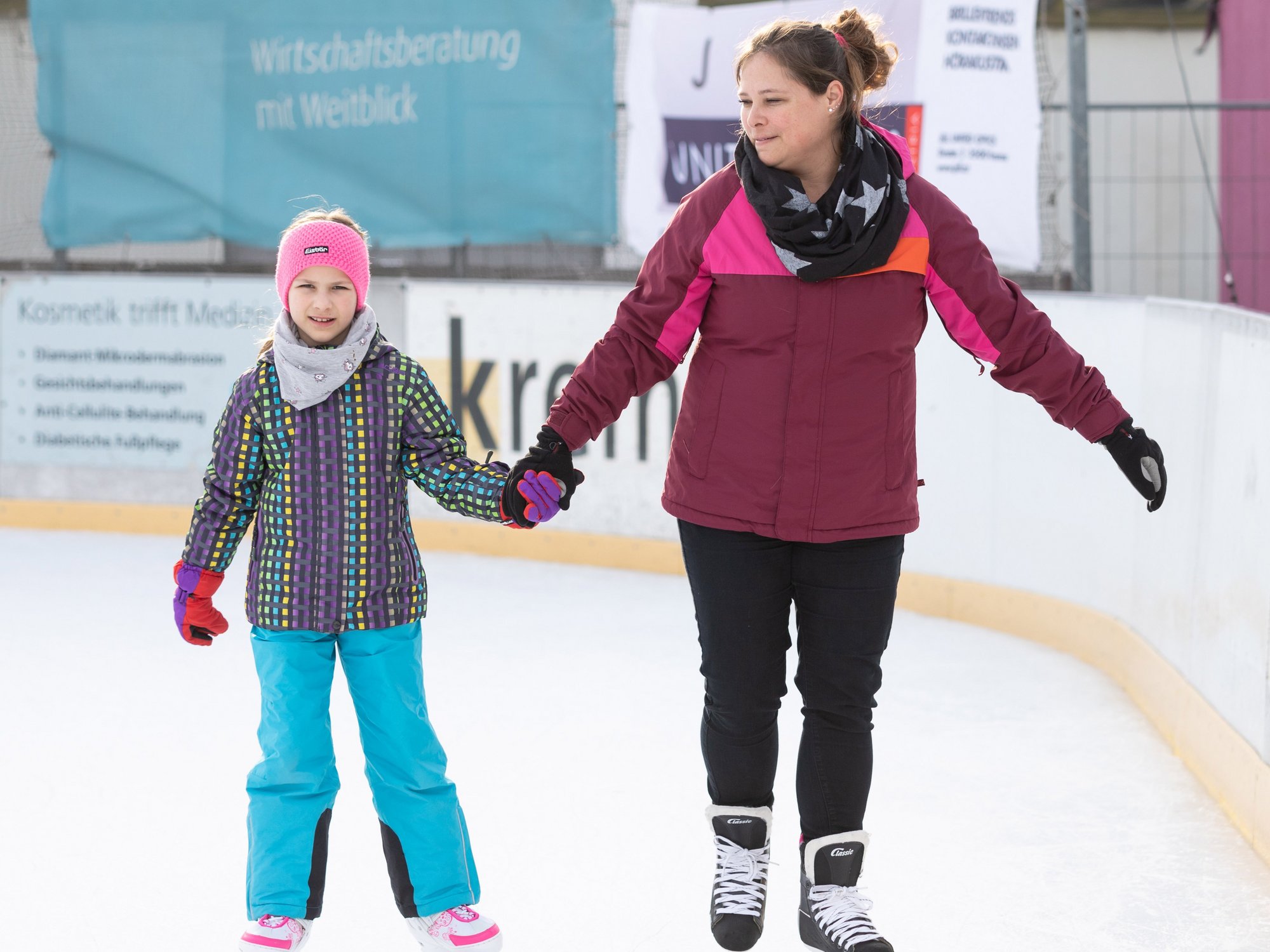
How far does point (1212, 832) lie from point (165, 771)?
7.15ft

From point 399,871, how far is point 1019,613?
292cm

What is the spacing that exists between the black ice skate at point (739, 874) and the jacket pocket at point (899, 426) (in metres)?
0.56

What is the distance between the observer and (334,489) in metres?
2.21

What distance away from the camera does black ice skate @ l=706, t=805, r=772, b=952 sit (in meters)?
2.24

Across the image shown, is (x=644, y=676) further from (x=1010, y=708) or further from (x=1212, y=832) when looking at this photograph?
(x=1212, y=832)

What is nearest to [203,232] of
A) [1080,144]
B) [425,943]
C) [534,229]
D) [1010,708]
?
[534,229]

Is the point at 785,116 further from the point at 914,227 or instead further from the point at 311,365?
the point at 311,365

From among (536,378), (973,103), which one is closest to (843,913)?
(973,103)

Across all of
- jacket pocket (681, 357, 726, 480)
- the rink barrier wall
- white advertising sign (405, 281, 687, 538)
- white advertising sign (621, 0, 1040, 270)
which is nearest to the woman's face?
jacket pocket (681, 357, 726, 480)

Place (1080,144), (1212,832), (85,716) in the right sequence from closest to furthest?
(1212,832) → (85,716) → (1080,144)

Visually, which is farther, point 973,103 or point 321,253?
point 973,103

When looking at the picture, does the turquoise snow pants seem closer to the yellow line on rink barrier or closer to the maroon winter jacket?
the maroon winter jacket

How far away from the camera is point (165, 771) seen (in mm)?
3357

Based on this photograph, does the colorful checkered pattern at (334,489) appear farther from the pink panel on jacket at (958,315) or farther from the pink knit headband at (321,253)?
the pink panel on jacket at (958,315)
